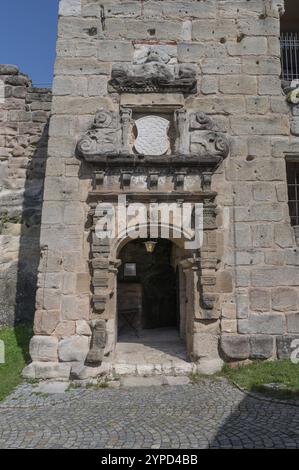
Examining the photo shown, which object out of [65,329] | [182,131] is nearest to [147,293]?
[65,329]

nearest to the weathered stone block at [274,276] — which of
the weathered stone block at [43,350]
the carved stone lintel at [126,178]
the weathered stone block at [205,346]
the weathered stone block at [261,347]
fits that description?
the weathered stone block at [261,347]

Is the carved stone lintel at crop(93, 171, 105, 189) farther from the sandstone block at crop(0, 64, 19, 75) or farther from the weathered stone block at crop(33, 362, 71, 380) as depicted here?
the sandstone block at crop(0, 64, 19, 75)

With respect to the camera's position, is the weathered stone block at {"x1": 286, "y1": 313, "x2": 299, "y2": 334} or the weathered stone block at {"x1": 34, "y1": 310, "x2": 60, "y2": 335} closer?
the weathered stone block at {"x1": 34, "y1": 310, "x2": 60, "y2": 335}

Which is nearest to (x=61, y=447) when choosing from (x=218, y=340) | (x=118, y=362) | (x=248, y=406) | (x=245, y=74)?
(x=248, y=406)

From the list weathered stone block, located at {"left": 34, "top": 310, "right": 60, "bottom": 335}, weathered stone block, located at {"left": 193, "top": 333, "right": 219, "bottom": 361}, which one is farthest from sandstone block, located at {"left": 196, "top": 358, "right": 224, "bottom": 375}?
weathered stone block, located at {"left": 34, "top": 310, "right": 60, "bottom": 335}

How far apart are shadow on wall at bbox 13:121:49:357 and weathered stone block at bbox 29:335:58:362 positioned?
1614 mm

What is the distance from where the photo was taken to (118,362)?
5.59m

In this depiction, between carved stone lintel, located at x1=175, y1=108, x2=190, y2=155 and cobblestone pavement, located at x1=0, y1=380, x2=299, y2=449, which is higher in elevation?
carved stone lintel, located at x1=175, y1=108, x2=190, y2=155

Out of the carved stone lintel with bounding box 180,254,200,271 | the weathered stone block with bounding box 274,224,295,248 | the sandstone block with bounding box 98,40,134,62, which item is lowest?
the carved stone lintel with bounding box 180,254,200,271

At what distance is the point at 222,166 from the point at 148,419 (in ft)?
12.3

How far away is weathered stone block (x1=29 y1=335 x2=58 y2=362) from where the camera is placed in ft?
17.2

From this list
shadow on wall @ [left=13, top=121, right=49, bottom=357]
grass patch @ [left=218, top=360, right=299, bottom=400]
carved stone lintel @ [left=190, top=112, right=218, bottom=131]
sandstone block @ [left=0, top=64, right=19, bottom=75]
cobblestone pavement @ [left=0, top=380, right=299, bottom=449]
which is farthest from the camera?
sandstone block @ [left=0, top=64, right=19, bottom=75]

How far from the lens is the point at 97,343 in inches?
206
